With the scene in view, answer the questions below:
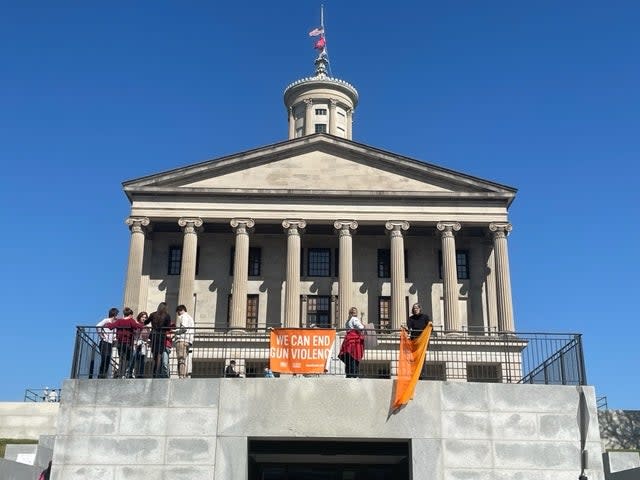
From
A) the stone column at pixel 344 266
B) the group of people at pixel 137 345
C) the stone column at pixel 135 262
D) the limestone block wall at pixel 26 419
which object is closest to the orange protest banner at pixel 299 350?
the group of people at pixel 137 345

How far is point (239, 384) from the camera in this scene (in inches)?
686

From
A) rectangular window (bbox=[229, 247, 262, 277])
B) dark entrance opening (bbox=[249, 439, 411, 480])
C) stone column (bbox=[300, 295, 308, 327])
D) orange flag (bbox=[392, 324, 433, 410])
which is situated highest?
rectangular window (bbox=[229, 247, 262, 277])

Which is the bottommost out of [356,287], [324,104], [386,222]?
[356,287]

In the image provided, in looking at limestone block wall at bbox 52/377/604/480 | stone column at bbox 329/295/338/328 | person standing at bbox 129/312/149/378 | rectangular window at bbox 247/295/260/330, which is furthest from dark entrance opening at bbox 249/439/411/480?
rectangular window at bbox 247/295/260/330

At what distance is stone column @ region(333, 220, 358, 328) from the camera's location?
47.5m

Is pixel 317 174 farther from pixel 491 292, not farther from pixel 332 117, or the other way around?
pixel 332 117

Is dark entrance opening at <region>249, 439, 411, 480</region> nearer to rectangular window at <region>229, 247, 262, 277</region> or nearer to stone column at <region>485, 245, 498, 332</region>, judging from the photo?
stone column at <region>485, 245, 498, 332</region>

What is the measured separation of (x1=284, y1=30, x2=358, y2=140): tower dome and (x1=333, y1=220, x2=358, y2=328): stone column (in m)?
19.6

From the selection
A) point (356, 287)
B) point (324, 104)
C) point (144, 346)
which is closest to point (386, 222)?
point (356, 287)

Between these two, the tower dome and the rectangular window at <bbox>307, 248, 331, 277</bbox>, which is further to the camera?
the tower dome

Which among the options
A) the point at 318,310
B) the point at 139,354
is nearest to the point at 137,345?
the point at 139,354

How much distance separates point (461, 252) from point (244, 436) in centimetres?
3793

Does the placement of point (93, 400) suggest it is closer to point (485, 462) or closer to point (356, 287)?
point (485, 462)

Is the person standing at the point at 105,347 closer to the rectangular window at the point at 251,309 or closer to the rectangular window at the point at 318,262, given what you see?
the rectangular window at the point at 251,309
